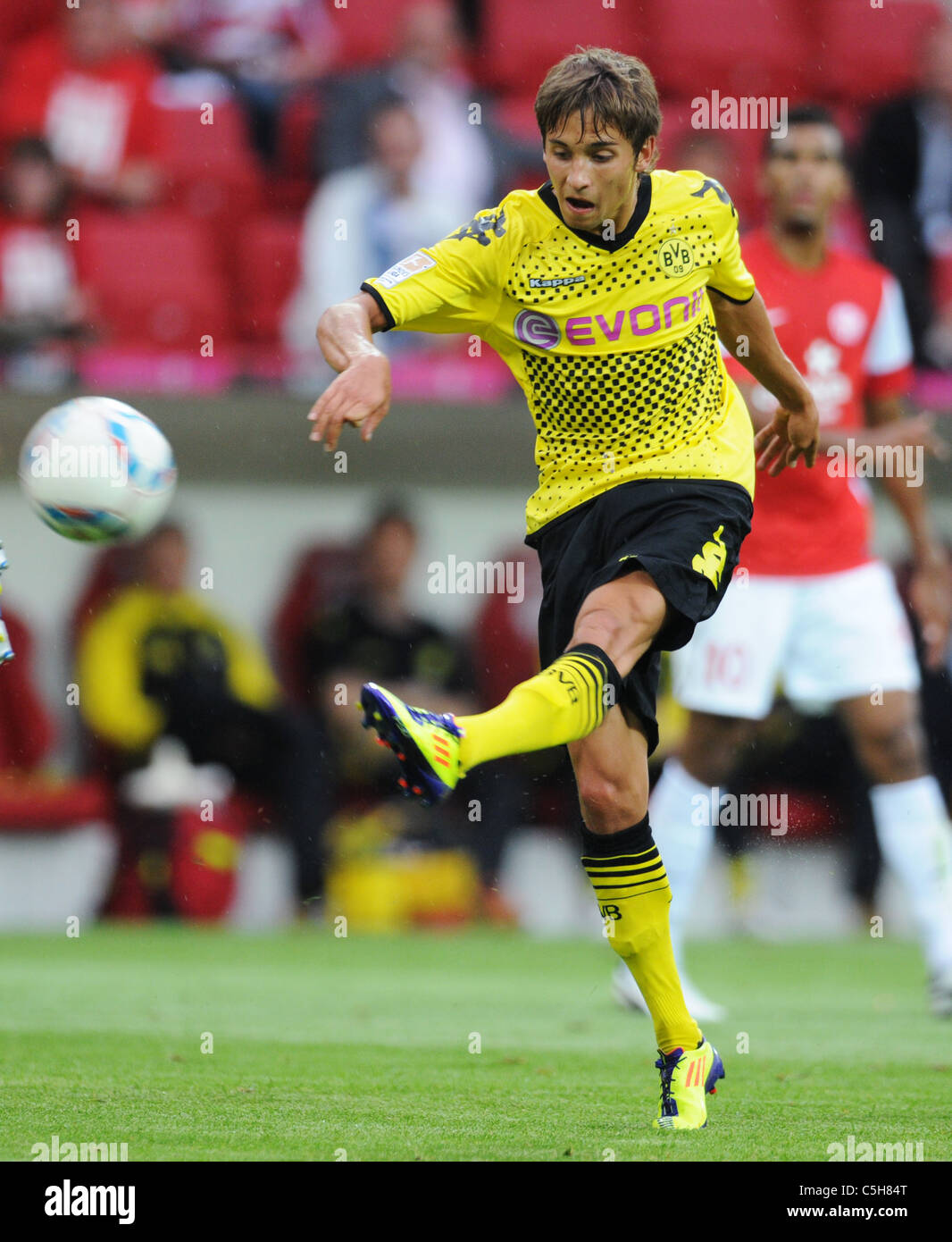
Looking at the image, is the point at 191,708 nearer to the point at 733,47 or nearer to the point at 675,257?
the point at 675,257

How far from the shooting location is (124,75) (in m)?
11.2

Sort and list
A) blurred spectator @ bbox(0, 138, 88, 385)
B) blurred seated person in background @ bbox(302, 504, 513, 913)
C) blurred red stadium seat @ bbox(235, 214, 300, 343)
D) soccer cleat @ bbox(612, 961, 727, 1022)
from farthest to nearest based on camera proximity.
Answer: blurred red stadium seat @ bbox(235, 214, 300, 343), blurred spectator @ bbox(0, 138, 88, 385), blurred seated person in background @ bbox(302, 504, 513, 913), soccer cleat @ bbox(612, 961, 727, 1022)

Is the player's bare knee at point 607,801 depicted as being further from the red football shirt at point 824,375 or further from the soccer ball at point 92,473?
the red football shirt at point 824,375

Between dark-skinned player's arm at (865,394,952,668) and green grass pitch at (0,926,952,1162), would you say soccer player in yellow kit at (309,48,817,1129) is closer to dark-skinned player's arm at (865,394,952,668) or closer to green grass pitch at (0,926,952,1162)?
green grass pitch at (0,926,952,1162)

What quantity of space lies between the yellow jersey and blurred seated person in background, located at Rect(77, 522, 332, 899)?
5255 millimetres

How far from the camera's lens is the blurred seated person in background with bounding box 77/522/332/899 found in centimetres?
963

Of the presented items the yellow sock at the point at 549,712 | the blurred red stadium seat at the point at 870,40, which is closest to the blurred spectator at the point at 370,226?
the blurred red stadium seat at the point at 870,40

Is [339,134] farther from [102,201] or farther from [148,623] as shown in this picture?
[148,623]

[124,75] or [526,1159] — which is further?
[124,75]

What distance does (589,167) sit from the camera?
168 inches

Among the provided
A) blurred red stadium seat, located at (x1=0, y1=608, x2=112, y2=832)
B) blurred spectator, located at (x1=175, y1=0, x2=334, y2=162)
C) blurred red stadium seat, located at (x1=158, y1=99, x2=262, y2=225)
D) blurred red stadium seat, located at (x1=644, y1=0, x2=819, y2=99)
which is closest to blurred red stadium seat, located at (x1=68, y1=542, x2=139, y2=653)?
blurred red stadium seat, located at (x1=0, y1=608, x2=112, y2=832)

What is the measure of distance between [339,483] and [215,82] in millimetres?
2788
